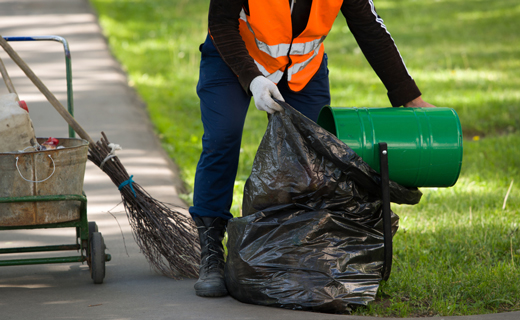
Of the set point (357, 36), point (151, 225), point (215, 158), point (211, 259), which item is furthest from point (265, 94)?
point (151, 225)

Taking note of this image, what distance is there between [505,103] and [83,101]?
488 centimetres

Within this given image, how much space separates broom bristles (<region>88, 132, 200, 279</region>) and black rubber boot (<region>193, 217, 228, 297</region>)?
22 cm

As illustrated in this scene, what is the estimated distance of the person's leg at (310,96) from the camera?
307cm

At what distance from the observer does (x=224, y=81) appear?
2871mm

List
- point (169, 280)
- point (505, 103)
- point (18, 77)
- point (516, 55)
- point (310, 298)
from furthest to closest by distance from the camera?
point (516, 55), point (18, 77), point (505, 103), point (169, 280), point (310, 298)

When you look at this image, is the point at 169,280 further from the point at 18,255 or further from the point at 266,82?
the point at 266,82

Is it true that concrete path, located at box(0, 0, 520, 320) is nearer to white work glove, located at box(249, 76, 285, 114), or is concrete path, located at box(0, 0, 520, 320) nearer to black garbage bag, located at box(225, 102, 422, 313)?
black garbage bag, located at box(225, 102, 422, 313)

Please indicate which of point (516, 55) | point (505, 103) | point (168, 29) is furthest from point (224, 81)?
point (168, 29)

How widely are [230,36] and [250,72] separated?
0.22 metres

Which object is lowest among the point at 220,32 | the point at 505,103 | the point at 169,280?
the point at 169,280

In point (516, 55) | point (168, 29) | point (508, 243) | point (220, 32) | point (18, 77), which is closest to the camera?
point (220, 32)

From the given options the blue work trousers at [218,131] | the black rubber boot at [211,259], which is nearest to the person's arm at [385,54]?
the blue work trousers at [218,131]

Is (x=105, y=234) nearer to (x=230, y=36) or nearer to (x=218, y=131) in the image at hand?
(x=218, y=131)

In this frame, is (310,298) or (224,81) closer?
(310,298)
